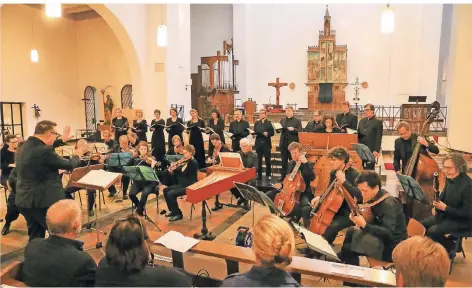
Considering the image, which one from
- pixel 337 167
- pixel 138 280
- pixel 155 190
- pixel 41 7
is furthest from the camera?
pixel 41 7

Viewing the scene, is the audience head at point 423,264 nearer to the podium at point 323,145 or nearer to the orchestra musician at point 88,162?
the podium at point 323,145

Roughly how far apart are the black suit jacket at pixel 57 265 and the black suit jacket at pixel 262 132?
19.1 feet

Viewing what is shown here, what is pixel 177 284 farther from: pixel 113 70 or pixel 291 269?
pixel 113 70

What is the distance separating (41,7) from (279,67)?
923 cm

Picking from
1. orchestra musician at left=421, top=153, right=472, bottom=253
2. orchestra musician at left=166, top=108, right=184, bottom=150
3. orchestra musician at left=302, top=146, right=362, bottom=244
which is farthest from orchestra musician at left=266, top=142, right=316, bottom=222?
orchestra musician at left=166, top=108, right=184, bottom=150

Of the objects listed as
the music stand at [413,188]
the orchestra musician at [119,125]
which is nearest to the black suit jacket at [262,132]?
the orchestra musician at [119,125]

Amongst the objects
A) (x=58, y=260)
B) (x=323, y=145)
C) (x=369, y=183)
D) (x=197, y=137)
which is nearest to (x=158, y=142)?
(x=197, y=137)

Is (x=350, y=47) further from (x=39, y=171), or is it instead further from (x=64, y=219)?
(x=64, y=219)

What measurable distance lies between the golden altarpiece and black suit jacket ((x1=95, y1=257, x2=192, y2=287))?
44.4 ft

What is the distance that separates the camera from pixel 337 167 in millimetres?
4160

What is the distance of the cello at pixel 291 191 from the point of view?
15.7 feet

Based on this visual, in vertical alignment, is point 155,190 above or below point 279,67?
below

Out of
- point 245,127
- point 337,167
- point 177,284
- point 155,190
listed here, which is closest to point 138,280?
point 177,284

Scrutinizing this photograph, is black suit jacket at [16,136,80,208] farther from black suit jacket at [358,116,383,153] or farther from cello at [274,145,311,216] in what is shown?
black suit jacket at [358,116,383,153]
